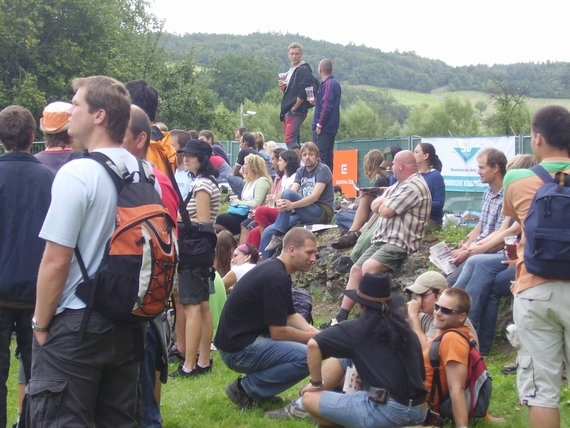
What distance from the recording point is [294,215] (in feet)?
34.8

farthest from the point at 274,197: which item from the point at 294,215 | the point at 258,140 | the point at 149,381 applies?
the point at 149,381

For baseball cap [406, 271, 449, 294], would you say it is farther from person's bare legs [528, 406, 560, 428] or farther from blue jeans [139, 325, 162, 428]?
blue jeans [139, 325, 162, 428]

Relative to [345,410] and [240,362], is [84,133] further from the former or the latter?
[240,362]

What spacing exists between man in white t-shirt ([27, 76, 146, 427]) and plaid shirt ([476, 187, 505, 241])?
4983mm

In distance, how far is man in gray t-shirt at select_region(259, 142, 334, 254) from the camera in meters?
10.4

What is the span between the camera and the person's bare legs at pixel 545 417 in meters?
4.26

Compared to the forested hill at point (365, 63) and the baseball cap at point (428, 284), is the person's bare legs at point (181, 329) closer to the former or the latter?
the baseball cap at point (428, 284)

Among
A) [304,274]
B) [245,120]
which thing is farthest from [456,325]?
[245,120]

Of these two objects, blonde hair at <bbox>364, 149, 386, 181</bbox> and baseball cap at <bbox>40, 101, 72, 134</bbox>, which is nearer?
baseball cap at <bbox>40, 101, 72, 134</bbox>

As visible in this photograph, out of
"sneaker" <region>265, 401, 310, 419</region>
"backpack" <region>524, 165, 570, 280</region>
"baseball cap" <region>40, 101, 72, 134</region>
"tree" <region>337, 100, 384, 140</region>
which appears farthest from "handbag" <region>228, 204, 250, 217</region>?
"tree" <region>337, 100, 384, 140</region>

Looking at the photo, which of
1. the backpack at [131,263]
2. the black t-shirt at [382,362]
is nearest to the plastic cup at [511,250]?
the black t-shirt at [382,362]

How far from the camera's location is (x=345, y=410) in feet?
15.9

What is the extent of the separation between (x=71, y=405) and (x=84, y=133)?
1.26 meters

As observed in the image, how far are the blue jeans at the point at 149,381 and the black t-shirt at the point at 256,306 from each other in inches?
45.5
